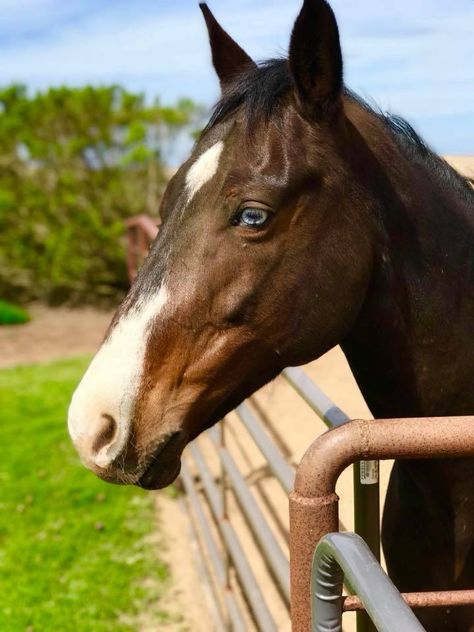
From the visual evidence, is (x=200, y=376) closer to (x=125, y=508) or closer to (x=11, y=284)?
(x=125, y=508)

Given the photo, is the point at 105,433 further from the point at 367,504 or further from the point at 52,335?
the point at 52,335

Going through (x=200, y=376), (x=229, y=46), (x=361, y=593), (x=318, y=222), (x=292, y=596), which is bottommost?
(x=292, y=596)

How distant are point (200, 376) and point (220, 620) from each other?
2.16 m

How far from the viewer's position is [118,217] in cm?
1013

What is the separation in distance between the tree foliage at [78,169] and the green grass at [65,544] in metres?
4.23

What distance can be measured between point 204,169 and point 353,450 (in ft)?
2.80

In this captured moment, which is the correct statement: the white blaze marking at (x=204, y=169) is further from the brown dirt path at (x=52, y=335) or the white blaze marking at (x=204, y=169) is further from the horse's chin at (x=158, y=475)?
the brown dirt path at (x=52, y=335)

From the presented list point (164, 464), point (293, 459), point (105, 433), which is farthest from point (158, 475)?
point (293, 459)

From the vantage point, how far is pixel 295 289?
168 centimetres

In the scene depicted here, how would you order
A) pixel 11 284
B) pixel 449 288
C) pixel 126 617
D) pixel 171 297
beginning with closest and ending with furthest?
pixel 171 297
pixel 449 288
pixel 126 617
pixel 11 284

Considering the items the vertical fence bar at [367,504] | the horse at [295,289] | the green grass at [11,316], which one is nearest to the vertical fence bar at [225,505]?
the horse at [295,289]

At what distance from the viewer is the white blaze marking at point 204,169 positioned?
5.59 ft

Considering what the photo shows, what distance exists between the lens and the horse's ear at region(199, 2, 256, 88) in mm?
2178

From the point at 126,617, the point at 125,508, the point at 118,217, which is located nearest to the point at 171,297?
the point at 126,617
